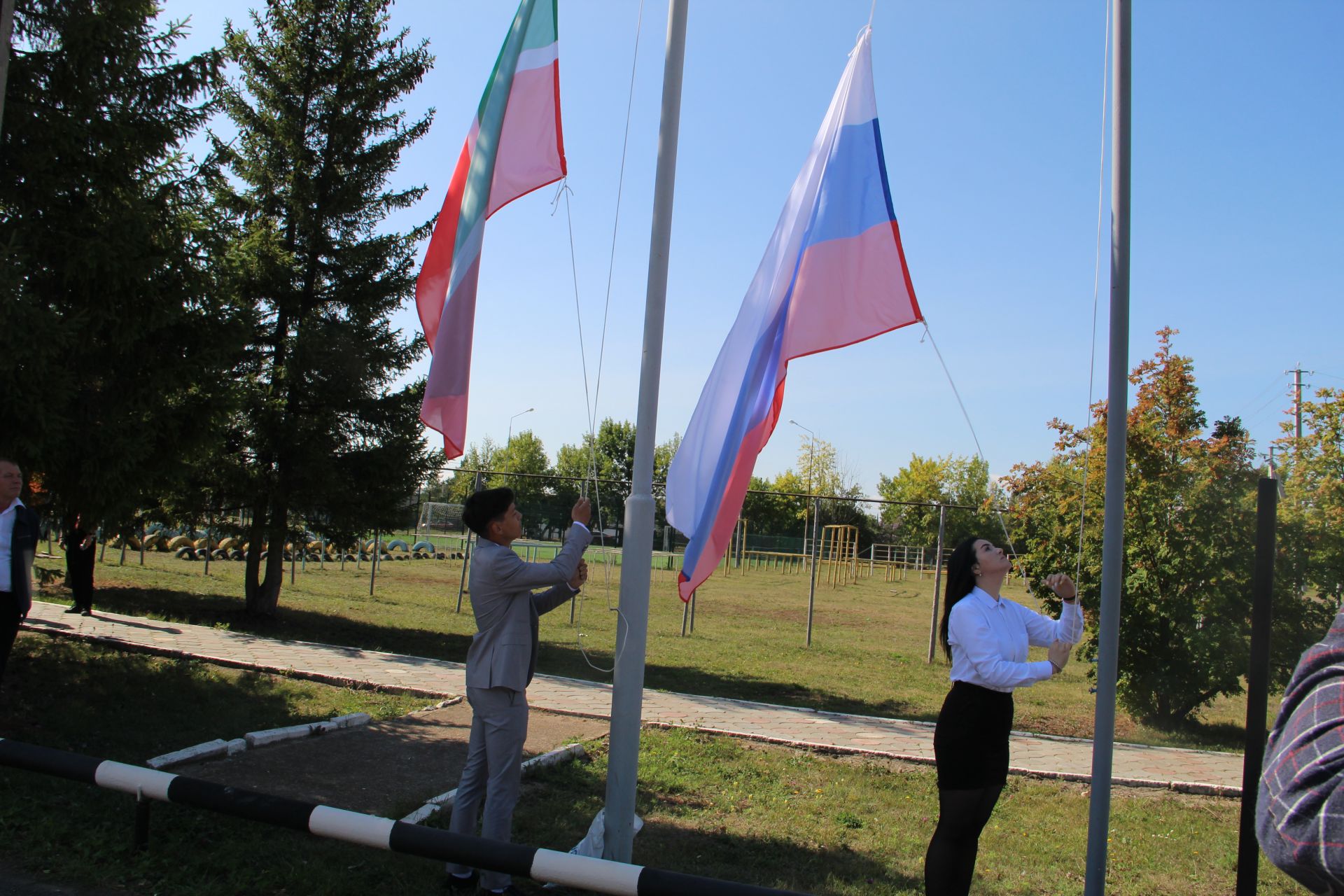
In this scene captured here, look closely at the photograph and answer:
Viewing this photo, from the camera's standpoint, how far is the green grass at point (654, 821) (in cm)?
489

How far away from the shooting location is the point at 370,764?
6.88m

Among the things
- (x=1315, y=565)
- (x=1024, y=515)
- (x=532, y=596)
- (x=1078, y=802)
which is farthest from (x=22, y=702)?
(x=1315, y=565)

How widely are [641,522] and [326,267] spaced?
12946 millimetres

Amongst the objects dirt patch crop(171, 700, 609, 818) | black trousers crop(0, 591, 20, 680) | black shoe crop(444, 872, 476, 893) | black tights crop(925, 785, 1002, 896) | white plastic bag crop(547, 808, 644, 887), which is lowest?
dirt patch crop(171, 700, 609, 818)

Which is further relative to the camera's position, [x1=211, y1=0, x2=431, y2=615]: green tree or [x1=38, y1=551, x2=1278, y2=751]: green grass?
[x1=211, y1=0, x2=431, y2=615]: green tree

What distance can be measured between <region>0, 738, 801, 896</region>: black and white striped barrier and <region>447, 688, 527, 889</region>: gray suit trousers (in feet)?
2.48

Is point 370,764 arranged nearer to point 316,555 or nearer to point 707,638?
point 707,638

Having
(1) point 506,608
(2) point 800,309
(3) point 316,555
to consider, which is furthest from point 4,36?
(3) point 316,555

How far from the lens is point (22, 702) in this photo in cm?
780

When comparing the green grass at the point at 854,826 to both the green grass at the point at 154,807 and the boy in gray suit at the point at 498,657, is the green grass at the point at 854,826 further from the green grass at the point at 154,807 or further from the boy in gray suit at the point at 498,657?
the green grass at the point at 154,807

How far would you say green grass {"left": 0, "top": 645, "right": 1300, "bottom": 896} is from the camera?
4.89 metres

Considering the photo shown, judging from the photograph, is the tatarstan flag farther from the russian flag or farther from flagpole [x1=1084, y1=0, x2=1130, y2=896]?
flagpole [x1=1084, y1=0, x2=1130, y2=896]

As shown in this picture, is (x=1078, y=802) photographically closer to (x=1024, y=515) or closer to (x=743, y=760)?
(x=743, y=760)

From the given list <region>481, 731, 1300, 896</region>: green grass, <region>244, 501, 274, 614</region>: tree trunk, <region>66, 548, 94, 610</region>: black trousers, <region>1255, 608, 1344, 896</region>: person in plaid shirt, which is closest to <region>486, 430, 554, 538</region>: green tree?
<region>244, 501, 274, 614</region>: tree trunk
